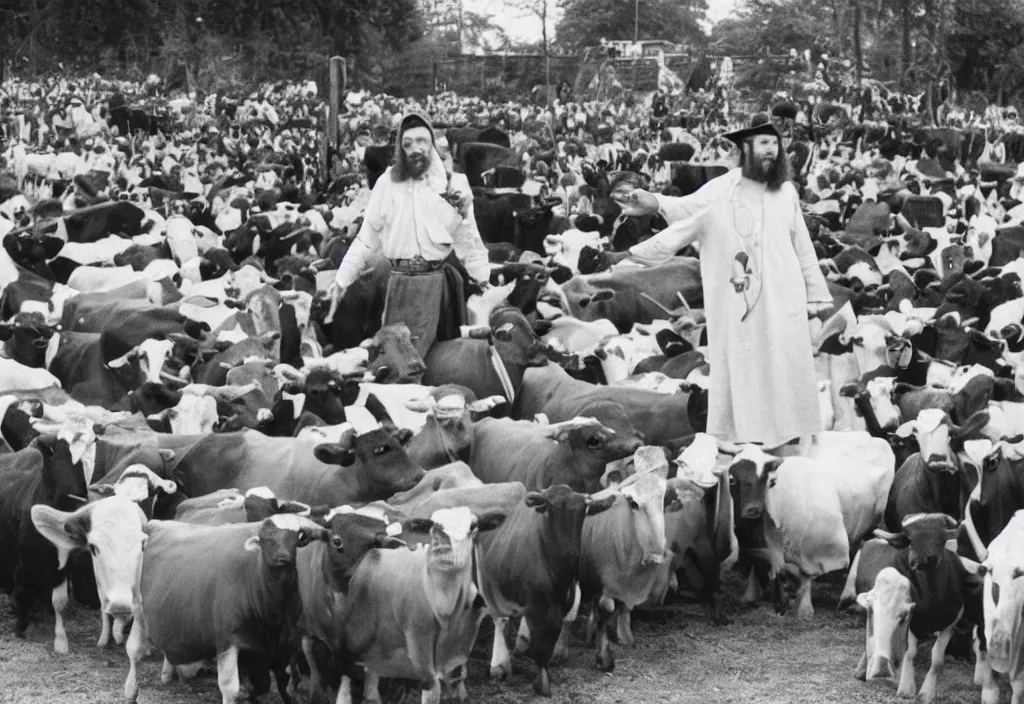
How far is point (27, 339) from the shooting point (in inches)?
541

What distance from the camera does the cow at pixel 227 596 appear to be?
7.95 meters

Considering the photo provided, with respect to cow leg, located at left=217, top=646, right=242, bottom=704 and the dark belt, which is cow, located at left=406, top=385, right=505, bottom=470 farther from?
cow leg, located at left=217, top=646, right=242, bottom=704

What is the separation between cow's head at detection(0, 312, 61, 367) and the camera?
1368cm

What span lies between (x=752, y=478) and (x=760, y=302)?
3.02ft

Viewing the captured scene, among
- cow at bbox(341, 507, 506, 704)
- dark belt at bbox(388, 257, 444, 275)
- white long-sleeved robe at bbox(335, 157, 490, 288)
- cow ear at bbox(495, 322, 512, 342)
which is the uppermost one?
white long-sleeved robe at bbox(335, 157, 490, 288)

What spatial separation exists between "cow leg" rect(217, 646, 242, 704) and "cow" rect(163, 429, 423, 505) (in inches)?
60.0

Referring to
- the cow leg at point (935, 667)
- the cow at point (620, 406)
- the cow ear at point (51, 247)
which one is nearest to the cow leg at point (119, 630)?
the cow at point (620, 406)

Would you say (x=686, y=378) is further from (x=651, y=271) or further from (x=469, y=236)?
(x=651, y=271)

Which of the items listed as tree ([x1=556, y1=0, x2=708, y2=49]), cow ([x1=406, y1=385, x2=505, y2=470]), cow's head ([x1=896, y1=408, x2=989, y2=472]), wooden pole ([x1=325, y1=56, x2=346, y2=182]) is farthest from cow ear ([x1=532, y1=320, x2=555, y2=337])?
tree ([x1=556, y1=0, x2=708, y2=49])

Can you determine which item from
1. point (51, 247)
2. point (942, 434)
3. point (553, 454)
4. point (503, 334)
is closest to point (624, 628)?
point (553, 454)

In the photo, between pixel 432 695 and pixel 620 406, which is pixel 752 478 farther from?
pixel 432 695

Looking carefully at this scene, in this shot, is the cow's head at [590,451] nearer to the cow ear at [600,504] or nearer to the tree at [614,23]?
the cow ear at [600,504]

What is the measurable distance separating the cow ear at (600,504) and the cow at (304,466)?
3.87 feet

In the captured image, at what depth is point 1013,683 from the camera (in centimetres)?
787
